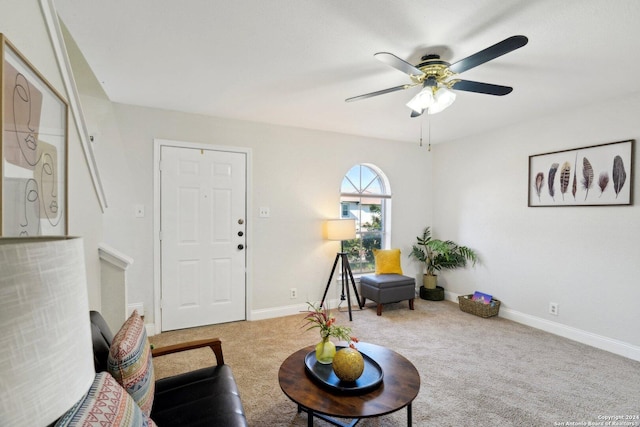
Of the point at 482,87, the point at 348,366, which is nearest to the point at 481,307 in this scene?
the point at 482,87

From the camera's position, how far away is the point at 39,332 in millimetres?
476

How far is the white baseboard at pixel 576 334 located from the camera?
2.79 metres

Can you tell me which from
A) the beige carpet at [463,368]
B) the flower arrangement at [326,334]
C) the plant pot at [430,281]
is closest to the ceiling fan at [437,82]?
the flower arrangement at [326,334]

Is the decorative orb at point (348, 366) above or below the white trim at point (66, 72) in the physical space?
below

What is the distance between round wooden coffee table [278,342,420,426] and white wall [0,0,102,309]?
130 cm

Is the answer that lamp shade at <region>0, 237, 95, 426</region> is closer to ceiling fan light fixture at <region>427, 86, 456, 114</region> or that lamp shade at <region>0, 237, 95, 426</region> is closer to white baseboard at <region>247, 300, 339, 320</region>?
ceiling fan light fixture at <region>427, 86, 456, 114</region>

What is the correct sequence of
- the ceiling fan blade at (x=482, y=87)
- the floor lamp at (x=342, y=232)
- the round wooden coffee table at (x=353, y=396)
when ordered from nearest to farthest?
the round wooden coffee table at (x=353, y=396) < the ceiling fan blade at (x=482, y=87) < the floor lamp at (x=342, y=232)

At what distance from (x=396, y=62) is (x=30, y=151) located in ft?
5.82

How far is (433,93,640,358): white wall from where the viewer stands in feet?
9.36

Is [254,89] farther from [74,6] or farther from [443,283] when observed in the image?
[443,283]

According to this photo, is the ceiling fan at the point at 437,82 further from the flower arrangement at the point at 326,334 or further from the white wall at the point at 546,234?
the white wall at the point at 546,234

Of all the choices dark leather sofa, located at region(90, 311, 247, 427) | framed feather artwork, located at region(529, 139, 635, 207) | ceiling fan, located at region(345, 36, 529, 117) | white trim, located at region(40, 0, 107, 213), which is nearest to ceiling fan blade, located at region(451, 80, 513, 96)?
ceiling fan, located at region(345, 36, 529, 117)

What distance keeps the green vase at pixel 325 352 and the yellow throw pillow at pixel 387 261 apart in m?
2.60

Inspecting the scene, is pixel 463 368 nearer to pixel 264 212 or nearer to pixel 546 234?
Result: pixel 546 234
